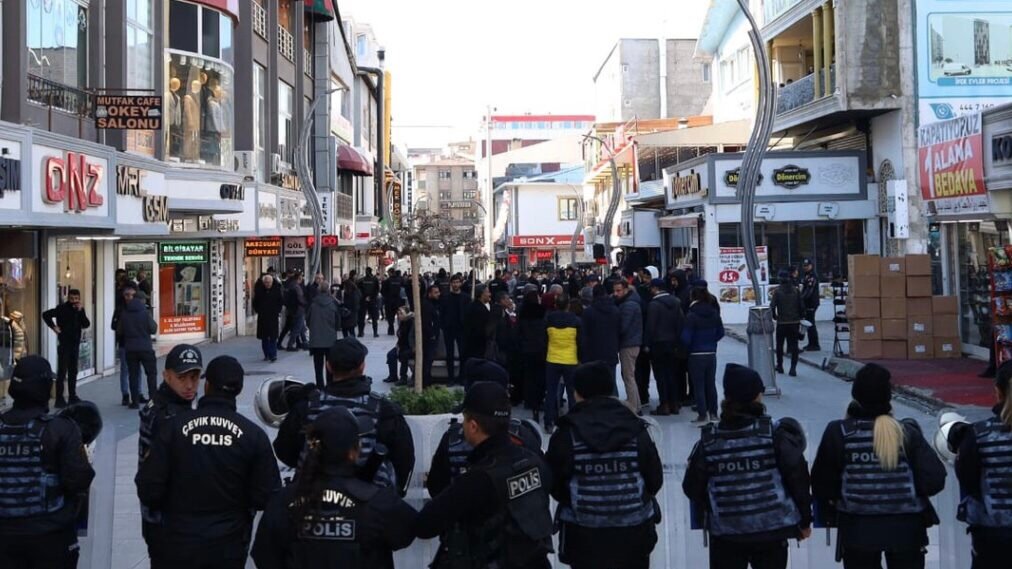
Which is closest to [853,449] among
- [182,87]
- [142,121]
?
[142,121]

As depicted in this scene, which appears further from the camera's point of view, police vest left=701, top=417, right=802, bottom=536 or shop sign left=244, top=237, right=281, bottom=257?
shop sign left=244, top=237, right=281, bottom=257

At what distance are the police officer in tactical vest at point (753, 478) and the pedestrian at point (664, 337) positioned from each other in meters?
8.38

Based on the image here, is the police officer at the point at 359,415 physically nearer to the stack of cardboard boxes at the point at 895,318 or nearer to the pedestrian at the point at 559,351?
the pedestrian at the point at 559,351

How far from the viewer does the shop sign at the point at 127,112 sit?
55.8 feet

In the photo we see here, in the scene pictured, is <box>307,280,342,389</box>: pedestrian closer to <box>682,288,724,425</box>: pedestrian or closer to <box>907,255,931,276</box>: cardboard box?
<box>682,288,724,425</box>: pedestrian

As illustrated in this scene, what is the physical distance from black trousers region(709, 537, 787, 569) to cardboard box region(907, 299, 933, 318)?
1505 centimetres

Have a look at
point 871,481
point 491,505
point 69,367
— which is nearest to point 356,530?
point 491,505

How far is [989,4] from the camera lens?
2666cm

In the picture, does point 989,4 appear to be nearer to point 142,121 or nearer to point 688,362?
point 688,362

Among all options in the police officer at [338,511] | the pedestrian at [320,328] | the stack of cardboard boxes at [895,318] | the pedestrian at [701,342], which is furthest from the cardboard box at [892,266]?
the police officer at [338,511]

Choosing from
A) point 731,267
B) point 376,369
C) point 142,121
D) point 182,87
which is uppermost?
point 182,87

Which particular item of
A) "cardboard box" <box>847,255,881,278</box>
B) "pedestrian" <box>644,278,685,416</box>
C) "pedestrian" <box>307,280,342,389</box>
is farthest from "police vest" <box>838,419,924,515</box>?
"cardboard box" <box>847,255,881,278</box>

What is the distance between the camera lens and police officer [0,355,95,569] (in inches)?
210

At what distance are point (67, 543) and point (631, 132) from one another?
1843 inches
